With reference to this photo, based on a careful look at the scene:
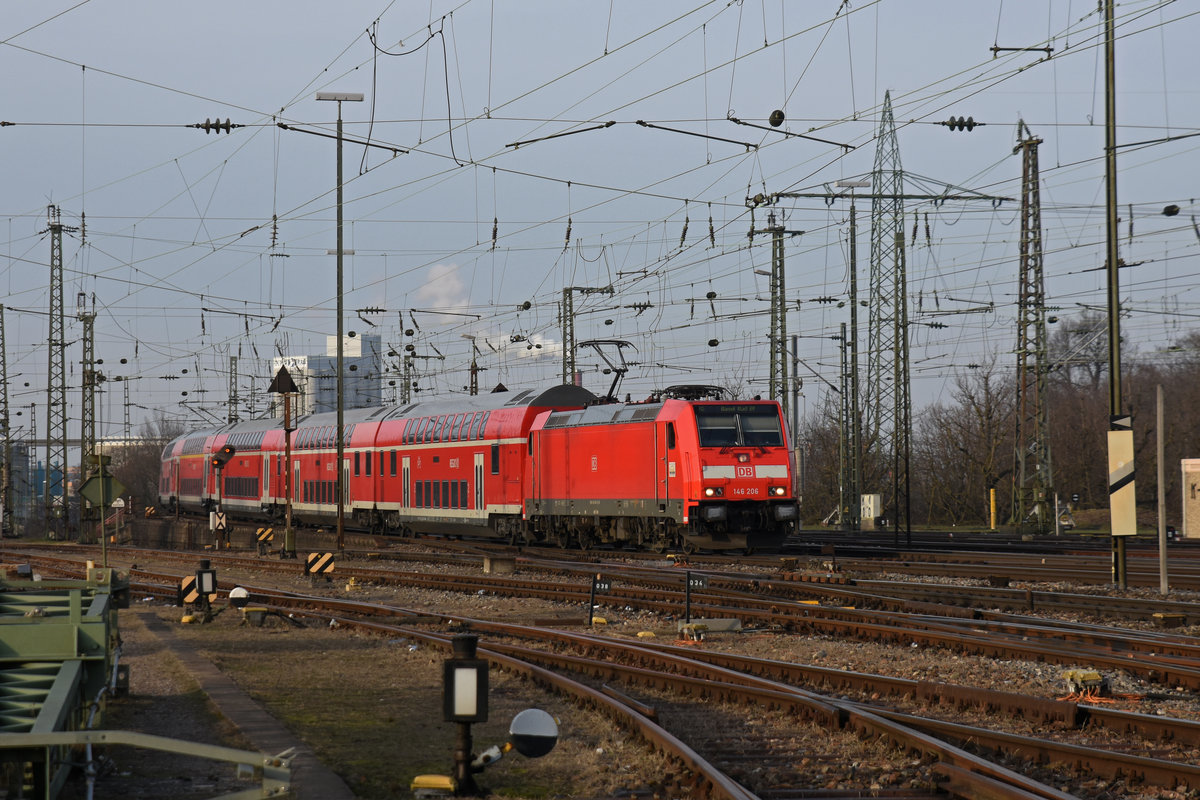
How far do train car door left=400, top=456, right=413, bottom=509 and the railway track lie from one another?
18317mm

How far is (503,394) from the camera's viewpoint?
3538 cm

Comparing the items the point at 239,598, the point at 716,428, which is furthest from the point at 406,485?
the point at 239,598

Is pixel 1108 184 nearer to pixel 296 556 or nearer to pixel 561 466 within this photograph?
pixel 561 466

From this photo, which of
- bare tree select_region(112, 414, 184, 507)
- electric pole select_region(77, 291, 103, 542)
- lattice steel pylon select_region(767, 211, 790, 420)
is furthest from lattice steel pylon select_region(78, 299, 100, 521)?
bare tree select_region(112, 414, 184, 507)

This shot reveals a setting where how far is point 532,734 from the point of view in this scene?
7.43m

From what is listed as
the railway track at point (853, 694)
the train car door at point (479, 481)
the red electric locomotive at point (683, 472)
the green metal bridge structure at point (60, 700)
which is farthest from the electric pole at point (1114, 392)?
the train car door at point (479, 481)

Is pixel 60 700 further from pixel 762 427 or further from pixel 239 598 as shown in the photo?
pixel 762 427

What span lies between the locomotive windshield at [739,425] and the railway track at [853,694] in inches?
245

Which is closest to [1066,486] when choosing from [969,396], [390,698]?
[969,396]

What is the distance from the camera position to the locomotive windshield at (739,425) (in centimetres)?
2641

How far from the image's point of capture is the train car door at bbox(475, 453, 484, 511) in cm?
3496

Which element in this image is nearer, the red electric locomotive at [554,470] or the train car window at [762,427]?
the red electric locomotive at [554,470]

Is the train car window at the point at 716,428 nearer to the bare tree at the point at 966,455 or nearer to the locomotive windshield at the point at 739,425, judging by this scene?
the locomotive windshield at the point at 739,425

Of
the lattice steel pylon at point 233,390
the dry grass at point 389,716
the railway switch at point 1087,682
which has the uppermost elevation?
the lattice steel pylon at point 233,390
